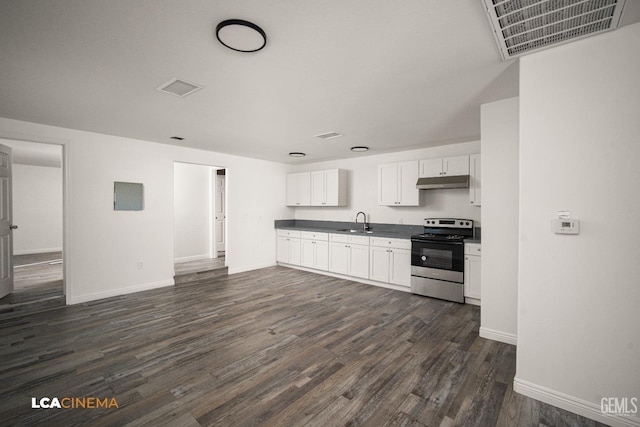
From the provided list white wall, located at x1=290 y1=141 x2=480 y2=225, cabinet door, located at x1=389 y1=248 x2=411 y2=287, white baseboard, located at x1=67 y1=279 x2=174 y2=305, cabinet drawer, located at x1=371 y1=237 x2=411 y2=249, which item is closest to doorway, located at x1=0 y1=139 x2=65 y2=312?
white baseboard, located at x1=67 y1=279 x2=174 y2=305

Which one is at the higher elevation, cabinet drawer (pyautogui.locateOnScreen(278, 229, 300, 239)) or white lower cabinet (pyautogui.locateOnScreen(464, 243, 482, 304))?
→ cabinet drawer (pyautogui.locateOnScreen(278, 229, 300, 239))

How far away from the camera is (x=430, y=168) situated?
4.83 meters

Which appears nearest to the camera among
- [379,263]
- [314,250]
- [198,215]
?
[379,263]

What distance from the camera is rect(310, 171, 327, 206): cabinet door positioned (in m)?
6.36

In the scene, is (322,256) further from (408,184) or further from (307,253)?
(408,184)

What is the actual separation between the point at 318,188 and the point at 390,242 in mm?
2275

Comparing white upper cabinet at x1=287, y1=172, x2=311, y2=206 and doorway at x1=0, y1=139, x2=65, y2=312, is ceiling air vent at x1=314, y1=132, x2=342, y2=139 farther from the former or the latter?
doorway at x1=0, y1=139, x2=65, y2=312

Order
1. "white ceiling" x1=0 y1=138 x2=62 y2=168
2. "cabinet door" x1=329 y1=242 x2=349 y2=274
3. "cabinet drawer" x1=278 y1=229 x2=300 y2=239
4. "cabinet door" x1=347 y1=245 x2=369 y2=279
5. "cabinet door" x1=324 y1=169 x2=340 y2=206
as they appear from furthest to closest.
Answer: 1. "cabinet drawer" x1=278 y1=229 x2=300 y2=239
2. "cabinet door" x1=324 y1=169 x2=340 y2=206
3. "cabinet door" x1=329 y1=242 x2=349 y2=274
4. "white ceiling" x1=0 y1=138 x2=62 y2=168
5. "cabinet door" x1=347 y1=245 x2=369 y2=279

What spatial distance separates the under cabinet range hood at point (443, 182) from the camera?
4348mm

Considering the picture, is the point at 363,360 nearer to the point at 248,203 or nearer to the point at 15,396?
the point at 15,396

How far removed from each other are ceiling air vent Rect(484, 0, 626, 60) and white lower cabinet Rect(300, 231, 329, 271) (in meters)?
4.52

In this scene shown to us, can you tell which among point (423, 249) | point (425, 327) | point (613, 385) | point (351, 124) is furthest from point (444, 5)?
point (423, 249)

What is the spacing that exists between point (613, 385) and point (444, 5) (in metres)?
2.61

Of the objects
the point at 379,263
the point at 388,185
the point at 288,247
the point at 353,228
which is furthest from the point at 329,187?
the point at 379,263
